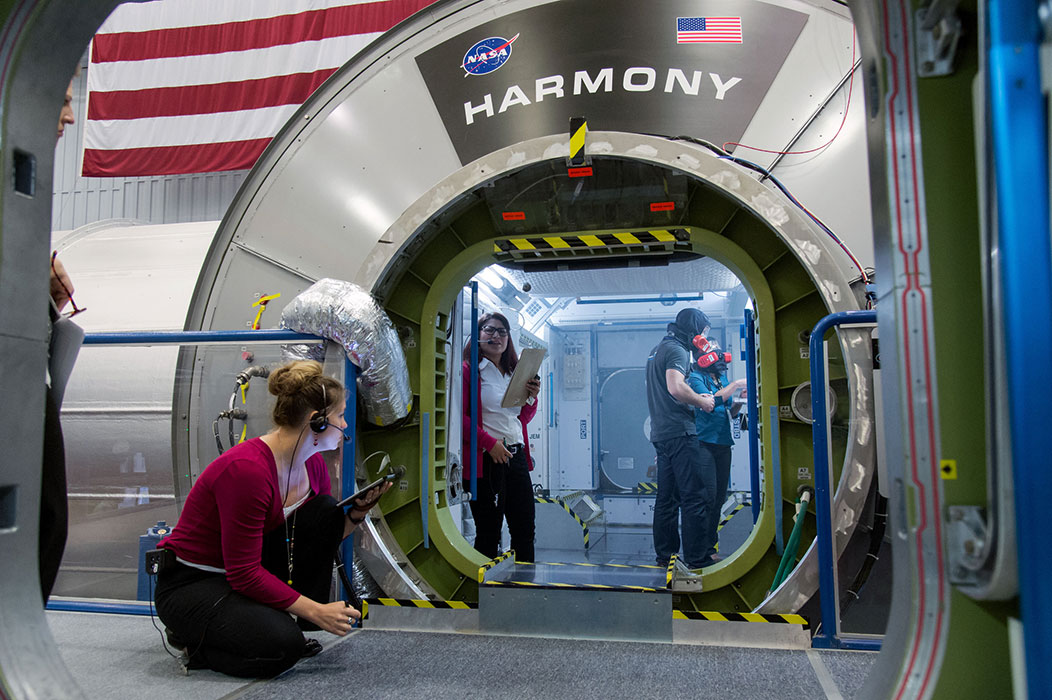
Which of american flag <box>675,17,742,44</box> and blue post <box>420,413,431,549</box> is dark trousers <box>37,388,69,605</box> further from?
american flag <box>675,17,742,44</box>

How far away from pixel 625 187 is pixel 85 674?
292 centimetres

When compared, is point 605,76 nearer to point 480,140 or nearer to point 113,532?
point 480,140

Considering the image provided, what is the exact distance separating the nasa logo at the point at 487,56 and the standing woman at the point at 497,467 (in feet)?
5.39

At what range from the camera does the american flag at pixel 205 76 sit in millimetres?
5703

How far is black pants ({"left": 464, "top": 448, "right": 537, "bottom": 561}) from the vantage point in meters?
4.44

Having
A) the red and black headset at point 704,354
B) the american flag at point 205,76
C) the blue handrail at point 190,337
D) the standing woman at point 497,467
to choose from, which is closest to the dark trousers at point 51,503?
the blue handrail at point 190,337

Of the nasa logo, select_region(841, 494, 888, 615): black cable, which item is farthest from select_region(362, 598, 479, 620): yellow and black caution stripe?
the nasa logo

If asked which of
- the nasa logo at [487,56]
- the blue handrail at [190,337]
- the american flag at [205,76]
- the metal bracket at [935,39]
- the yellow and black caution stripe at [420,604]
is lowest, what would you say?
the yellow and black caution stripe at [420,604]

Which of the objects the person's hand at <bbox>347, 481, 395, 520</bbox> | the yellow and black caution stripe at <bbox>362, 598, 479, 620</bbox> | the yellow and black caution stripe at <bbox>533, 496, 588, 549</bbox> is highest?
the person's hand at <bbox>347, 481, 395, 520</bbox>

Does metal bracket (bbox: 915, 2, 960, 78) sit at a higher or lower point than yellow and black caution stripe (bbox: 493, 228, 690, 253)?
lower

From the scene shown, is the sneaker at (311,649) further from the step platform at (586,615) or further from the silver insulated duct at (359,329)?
the silver insulated duct at (359,329)

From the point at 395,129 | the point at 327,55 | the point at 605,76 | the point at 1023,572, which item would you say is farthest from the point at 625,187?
the point at 327,55

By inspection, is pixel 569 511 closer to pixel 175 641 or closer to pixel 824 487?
pixel 824 487

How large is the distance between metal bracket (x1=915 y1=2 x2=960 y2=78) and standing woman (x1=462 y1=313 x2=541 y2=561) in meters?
3.40
